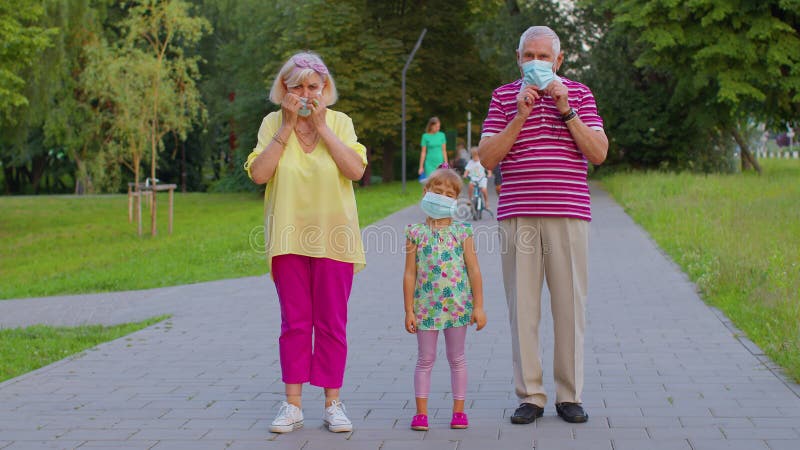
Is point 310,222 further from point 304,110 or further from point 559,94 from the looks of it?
point 559,94

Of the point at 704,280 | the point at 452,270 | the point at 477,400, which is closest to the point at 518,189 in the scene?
the point at 452,270

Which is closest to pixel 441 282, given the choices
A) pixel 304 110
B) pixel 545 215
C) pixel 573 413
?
pixel 545 215

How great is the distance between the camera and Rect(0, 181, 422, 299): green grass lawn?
50.0 ft

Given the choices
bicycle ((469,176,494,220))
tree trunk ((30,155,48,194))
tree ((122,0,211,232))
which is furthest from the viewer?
tree trunk ((30,155,48,194))

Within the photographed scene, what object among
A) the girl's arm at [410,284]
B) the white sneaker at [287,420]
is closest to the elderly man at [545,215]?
the girl's arm at [410,284]

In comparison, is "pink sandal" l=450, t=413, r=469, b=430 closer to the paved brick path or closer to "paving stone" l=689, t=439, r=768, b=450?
the paved brick path

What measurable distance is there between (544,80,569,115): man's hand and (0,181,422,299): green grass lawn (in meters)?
2.43

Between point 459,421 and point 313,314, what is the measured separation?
3.06ft

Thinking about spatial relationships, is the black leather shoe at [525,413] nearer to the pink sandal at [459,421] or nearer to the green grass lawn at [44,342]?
the pink sandal at [459,421]

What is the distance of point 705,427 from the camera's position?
576 cm

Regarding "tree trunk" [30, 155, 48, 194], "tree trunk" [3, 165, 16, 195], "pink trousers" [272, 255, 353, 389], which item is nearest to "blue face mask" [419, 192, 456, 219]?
"pink trousers" [272, 255, 353, 389]

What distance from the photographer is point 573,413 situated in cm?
589

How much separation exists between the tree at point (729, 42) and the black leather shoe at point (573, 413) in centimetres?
2511

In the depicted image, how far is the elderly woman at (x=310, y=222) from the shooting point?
5684 mm
